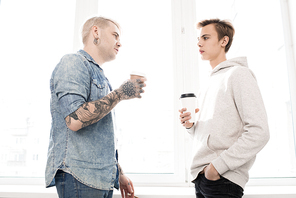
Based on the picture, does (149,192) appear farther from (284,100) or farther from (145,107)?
(284,100)

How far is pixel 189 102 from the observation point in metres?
1.12

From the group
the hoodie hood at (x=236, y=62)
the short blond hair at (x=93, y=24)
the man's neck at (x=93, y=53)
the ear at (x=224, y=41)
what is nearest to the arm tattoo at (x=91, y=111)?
the man's neck at (x=93, y=53)

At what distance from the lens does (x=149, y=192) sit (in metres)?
1.47

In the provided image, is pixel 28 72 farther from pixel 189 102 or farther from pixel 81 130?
pixel 189 102

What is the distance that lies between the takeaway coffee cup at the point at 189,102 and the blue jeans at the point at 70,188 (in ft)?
1.88

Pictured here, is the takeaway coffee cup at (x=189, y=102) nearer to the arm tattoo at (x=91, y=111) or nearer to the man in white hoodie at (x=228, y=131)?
the man in white hoodie at (x=228, y=131)

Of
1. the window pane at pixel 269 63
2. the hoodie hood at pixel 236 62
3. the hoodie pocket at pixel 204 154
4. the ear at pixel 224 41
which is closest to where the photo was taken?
the hoodie pocket at pixel 204 154

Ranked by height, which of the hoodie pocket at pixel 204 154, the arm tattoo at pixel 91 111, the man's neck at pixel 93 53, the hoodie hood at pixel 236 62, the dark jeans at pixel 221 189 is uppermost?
the man's neck at pixel 93 53

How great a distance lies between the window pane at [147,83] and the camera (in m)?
1.77

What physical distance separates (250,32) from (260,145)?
1.27m

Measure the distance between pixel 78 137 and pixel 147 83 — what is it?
1.03 metres

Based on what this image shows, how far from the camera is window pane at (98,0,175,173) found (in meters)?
1.77

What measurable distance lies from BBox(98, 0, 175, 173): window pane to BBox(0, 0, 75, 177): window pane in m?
0.46

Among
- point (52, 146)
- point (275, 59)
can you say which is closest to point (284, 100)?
point (275, 59)
